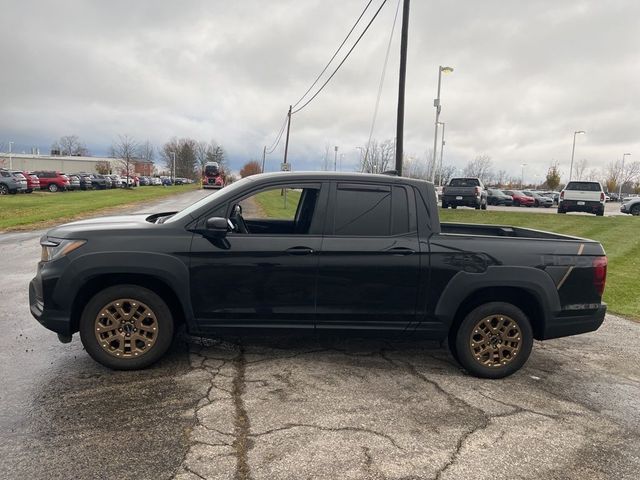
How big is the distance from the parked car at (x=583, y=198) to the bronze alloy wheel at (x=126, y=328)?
22762 millimetres

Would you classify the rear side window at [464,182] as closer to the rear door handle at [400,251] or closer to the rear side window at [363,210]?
the rear side window at [363,210]

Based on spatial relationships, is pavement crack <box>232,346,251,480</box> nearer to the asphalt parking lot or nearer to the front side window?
the asphalt parking lot

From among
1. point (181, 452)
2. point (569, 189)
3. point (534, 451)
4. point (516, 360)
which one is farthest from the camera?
point (569, 189)

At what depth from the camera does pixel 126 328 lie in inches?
156

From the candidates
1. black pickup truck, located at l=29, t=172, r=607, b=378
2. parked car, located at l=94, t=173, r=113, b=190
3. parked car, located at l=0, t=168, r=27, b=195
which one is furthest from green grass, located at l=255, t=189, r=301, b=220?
parked car, located at l=94, t=173, r=113, b=190

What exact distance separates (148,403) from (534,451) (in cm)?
279

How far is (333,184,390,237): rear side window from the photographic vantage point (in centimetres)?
409

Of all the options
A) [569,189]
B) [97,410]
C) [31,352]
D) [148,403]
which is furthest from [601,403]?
[569,189]

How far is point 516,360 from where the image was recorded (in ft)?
13.7

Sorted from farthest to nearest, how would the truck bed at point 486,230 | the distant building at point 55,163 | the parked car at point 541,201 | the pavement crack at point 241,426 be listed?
the distant building at point 55,163, the parked car at point 541,201, the truck bed at point 486,230, the pavement crack at point 241,426

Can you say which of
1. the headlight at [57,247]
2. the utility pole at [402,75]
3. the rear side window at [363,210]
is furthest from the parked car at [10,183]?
the rear side window at [363,210]

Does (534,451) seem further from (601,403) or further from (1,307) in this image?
(1,307)

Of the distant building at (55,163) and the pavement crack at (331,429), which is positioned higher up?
the distant building at (55,163)

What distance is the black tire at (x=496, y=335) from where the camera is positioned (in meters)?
4.15
